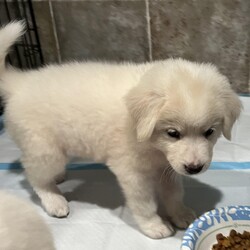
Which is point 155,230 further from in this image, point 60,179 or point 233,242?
point 60,179

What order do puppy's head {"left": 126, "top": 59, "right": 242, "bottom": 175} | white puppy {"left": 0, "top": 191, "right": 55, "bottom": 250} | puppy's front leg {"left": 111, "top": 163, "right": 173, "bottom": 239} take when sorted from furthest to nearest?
puppy's front leg {"left": 111, "top": 163, "right": 173, "bottom": 239}
puppy's head {"left": 126, "top": 59, "right": 242, "bottom": 175}
white puppy {"left": 0, "top": 191, "right": 55, "bottom": 250}

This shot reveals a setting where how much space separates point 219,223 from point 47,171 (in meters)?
0.60

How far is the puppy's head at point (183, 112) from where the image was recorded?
120 centimetres

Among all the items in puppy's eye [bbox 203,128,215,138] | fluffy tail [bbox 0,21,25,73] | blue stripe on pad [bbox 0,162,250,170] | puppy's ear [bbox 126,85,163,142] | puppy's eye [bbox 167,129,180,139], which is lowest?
blue stripe on pad [bbox 0,162,250,170]

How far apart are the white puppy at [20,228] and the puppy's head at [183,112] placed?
0.37 m

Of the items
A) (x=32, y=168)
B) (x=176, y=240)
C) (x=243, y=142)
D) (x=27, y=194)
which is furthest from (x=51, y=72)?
(x=243, y=142)

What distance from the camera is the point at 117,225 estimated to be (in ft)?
5.03

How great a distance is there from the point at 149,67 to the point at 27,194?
693 millimetres

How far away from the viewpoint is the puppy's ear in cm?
122

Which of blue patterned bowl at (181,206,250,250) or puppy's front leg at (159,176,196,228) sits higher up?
blue patterned bowl at (181,206,250,250)

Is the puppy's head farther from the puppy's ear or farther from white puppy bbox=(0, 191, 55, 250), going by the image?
white puppy bbox=(0, 191, 55, 250)

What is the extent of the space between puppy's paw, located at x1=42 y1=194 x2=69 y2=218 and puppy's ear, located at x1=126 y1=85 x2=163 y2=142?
1.61 ft

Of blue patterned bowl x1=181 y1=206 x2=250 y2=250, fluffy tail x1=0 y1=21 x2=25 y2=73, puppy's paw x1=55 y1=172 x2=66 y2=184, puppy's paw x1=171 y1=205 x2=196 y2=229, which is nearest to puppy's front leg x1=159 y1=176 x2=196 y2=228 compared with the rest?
puppy's paw x1=171 y1=205 x2=196 y2=229

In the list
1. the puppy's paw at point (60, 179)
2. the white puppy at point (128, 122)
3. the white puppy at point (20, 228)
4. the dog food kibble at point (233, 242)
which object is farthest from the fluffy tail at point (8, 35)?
the dog food kibble at point (233, 242)
